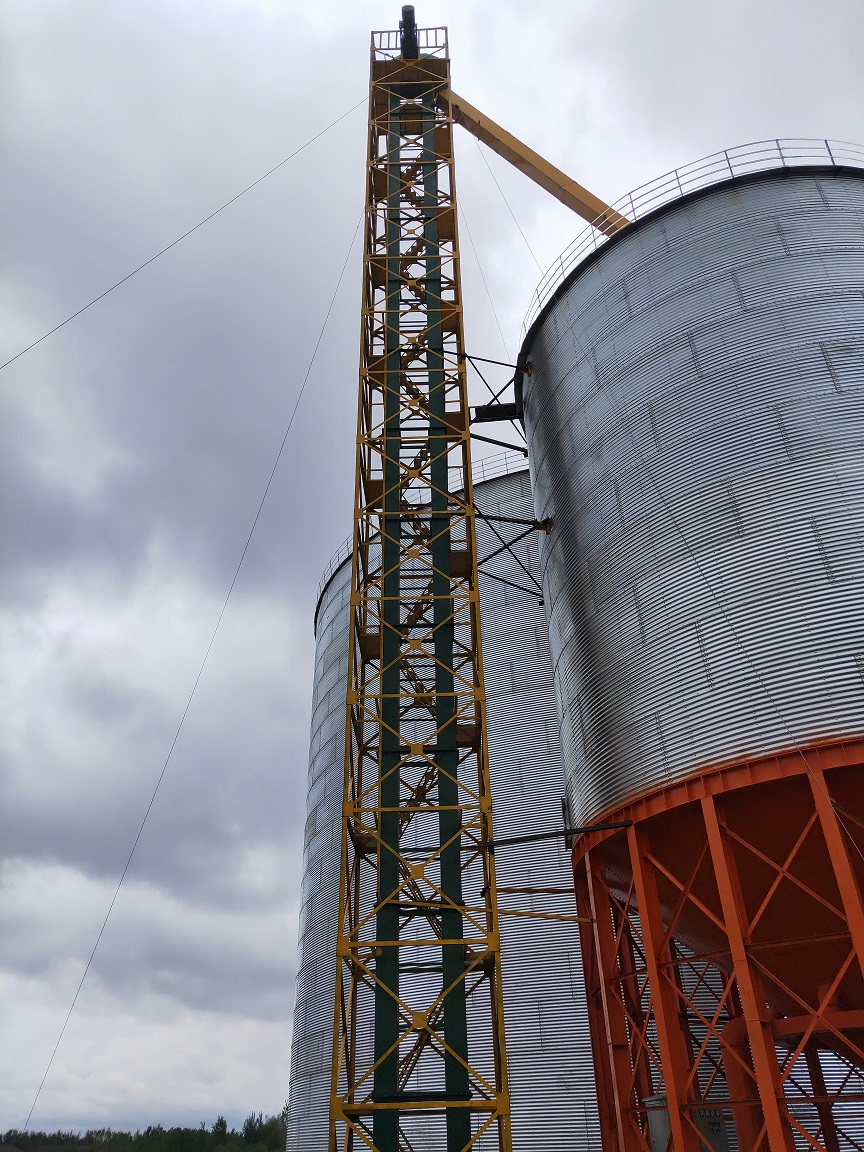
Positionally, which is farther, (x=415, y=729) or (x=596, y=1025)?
(x=415, y=729)

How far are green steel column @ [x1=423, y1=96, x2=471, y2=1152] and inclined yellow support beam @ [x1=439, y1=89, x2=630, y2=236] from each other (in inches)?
131

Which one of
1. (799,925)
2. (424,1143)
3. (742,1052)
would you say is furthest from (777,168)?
(424,1143)

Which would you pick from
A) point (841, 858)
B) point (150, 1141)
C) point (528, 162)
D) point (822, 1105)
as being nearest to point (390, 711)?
point (841, 858)

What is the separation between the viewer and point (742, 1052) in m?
17.5

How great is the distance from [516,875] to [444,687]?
887cm

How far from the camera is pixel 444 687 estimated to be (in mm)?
19906

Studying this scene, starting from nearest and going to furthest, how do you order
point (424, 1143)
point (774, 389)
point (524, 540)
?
point (774, 389) < point (424, 1143) < point (524, 540)

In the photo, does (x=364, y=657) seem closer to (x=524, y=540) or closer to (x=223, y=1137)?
(x=524, y=540)

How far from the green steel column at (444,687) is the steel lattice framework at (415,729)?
Answer: 4cm

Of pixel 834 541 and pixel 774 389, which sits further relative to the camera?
pixel 774 389

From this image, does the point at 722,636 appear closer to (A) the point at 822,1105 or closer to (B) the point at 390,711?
(B) the point at 390,711

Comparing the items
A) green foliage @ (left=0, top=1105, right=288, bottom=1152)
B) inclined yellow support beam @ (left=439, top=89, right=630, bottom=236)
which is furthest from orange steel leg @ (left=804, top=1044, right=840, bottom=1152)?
green foliage @ (left=0, top=1105, right=288, bottom=1152)

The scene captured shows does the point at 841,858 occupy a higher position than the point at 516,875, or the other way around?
the point at 516,875

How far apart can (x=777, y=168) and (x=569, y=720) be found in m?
12.2
